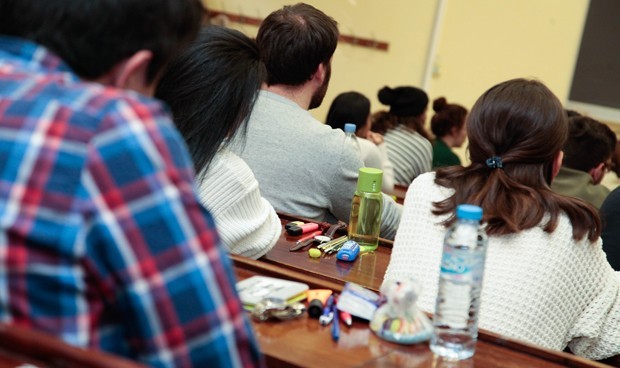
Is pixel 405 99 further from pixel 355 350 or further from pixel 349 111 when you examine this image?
pixel 355 350

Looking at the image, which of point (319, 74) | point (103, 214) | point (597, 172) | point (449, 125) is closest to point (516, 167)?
Answer: point (319, 74)

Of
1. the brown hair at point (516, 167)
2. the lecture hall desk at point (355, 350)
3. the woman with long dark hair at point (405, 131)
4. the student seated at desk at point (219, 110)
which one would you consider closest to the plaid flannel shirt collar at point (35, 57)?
the lecture hall desk at point (355, 350)

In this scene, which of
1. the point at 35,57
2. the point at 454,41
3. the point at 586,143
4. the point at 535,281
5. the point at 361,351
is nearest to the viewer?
the point at 35,57

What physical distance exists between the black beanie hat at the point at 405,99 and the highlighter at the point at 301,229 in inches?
86.7

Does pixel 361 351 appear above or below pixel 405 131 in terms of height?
above

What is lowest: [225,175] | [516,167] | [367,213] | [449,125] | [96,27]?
[449,125]

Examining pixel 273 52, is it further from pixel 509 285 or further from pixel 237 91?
pixel 509 285

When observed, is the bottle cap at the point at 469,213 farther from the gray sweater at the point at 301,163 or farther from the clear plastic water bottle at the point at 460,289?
the gray sweater at the point at 301,163

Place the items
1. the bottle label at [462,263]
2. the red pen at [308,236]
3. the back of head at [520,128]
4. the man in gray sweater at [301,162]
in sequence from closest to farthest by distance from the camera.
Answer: the bottle label at [462,263], the back of head at [520,128], the red pen at [308,236], the man in gray sweater at [301,162]

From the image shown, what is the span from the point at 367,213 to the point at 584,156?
1.47 m

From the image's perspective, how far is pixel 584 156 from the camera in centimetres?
361

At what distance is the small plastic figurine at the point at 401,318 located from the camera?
4.91 feet

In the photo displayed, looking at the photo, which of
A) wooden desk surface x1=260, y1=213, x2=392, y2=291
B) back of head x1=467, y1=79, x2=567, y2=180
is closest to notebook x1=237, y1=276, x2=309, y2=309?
wooden desk surface x1=260, y1=213, x2=392, y2=291

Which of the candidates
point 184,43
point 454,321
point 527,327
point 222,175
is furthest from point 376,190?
point 184,43
